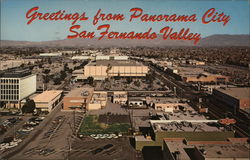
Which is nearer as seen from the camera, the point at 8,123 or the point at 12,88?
the point at 8,123

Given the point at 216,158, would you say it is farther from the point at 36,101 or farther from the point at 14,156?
the point at 36,101

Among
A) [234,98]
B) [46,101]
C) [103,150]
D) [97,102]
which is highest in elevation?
[234,98]

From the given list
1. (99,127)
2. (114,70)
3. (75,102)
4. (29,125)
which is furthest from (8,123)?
(114,70)

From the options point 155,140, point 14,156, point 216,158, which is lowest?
point 14,156

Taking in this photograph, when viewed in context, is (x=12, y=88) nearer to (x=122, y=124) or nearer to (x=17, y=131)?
(x=17, y=131)

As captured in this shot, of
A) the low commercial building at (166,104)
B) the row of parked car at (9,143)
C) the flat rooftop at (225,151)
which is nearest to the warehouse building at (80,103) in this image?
the low commercial building at (166,104)

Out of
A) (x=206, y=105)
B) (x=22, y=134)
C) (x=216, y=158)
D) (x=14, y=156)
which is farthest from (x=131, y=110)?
(x=216, y=158)

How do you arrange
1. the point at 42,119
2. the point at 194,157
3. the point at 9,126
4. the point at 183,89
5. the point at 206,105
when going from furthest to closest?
the point at 183,89 < the point at 206,105 < the point at 42,119 < the point at 9,126 < the point at 194,157
